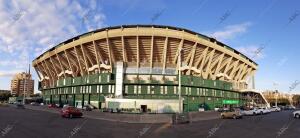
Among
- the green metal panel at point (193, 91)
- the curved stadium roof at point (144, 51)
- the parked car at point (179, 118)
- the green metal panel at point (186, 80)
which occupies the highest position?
the curved stadium roof at point (144, 51)

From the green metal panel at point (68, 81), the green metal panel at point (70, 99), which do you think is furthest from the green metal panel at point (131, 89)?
the green metal panel at point (68, 81)

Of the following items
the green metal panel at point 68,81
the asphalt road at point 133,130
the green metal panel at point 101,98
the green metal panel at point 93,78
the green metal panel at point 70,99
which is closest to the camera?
the asphalt road at point 133,130

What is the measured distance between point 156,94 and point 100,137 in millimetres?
55286

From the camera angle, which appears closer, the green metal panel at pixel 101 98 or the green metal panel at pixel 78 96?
the green metal panel at pixel 101 98

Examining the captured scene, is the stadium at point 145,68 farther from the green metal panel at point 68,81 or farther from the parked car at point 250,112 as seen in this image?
the parked car at point 250,112

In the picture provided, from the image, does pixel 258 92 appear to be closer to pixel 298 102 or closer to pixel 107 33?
pixel 107 33

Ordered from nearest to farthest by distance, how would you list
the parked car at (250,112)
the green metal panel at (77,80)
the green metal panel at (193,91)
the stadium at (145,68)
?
the parked car at (250,112), the stadium at (145,68), the green metal panel at (193,91), the green metal panel at (77,80)

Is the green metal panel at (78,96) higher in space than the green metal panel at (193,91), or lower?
lower

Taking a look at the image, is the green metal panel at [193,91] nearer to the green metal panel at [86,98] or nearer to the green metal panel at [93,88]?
the green metal panel at [93,88]

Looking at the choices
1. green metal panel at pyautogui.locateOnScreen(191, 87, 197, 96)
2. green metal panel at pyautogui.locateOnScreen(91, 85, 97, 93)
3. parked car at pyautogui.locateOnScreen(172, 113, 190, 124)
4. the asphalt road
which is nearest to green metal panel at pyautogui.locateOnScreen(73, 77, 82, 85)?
green metal panel at pyautogui.locateOnScreen(91, 85, 97, 93)

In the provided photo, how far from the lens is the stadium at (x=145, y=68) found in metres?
67.6

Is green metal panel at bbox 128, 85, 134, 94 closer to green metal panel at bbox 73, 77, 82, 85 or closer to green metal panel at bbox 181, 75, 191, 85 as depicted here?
green metal panel at bbox 181, 75, 191, 85

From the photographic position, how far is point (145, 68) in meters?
72.4

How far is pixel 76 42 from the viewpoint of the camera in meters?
76.2
